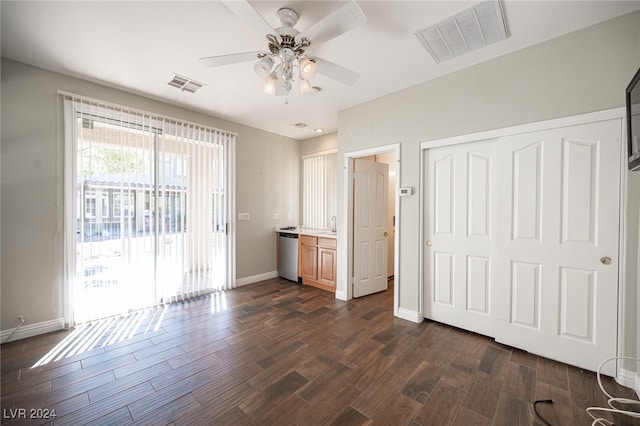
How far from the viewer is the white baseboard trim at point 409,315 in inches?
120

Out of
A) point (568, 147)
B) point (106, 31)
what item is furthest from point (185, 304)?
point (568, 147)

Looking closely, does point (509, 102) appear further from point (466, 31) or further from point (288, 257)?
point (288, 257)

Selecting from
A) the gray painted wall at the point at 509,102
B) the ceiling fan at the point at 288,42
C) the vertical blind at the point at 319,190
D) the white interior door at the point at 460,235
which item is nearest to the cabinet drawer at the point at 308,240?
the vertical blind at the point at 319,190

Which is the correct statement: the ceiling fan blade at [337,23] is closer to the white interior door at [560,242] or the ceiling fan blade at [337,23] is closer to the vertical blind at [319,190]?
the white interior door at [560,242]

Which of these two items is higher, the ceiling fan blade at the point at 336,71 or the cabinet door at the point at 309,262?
the ceiling fan blade at the point at 336,71

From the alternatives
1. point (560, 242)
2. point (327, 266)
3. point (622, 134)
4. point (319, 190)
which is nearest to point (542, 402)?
point (560, 242)

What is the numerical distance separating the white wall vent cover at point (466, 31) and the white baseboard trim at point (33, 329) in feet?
15.5

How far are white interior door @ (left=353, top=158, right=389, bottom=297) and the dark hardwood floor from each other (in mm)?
955

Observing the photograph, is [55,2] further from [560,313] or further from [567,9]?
[560,313]

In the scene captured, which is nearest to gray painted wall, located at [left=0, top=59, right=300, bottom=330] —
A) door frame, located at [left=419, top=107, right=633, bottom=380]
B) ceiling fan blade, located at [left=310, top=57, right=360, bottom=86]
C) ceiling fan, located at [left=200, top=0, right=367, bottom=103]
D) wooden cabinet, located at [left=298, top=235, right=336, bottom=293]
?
ceiling fan, located at [left=200, top=0, right=367, bottom=103]

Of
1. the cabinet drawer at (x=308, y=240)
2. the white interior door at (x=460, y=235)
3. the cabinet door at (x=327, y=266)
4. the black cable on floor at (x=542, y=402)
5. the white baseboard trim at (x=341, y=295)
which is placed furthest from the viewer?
the cabinet drawer at (x=308, y=240)

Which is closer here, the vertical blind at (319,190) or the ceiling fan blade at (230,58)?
the ceiling fan blade at (230,58)

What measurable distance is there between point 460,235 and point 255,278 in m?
3.51

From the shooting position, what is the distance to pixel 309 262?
4477 millimetres
